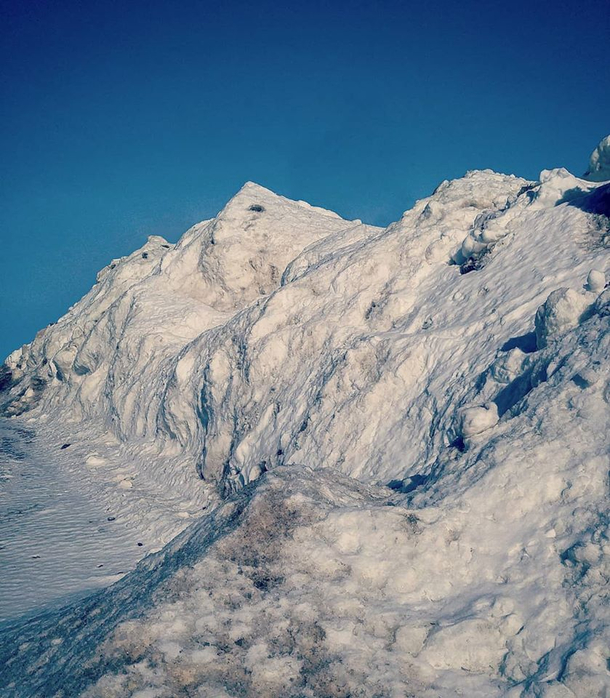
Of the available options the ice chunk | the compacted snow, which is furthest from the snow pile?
the ice chunk

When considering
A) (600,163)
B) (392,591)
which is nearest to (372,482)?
(392,591)

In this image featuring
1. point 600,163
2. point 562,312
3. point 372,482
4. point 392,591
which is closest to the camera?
point 392,591

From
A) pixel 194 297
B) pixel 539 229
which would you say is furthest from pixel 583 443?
pixel 194 297

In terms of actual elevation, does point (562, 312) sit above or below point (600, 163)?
below

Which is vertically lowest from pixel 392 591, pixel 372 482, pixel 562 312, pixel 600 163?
pixel 392 591

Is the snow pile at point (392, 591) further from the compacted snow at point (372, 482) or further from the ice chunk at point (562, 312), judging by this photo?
the ice chunk at point (562, 312)

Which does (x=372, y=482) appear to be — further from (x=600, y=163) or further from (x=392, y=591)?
(x=600, y=163)

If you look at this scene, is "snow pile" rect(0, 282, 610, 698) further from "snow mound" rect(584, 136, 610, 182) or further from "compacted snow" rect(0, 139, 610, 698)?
"snow mound" rect(584, 136, 610, 182)

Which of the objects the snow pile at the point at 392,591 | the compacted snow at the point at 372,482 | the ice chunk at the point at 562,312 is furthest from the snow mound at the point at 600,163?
the snow pile at the point at 392,591

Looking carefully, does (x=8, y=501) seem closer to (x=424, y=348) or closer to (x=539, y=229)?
(x=424, y=348)
